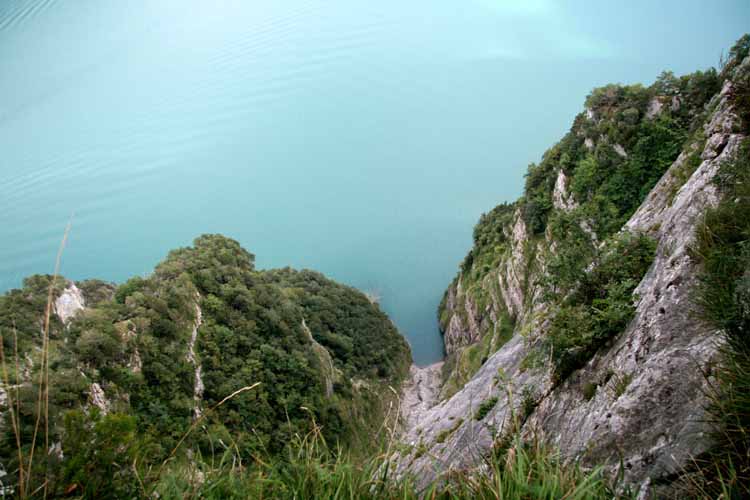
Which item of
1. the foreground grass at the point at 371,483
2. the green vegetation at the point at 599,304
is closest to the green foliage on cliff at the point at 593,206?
the green vegetation at the point at 599,304

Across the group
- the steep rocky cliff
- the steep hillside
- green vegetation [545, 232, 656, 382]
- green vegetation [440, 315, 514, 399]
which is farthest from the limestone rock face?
green vegetation [545, 232, 656, 382]

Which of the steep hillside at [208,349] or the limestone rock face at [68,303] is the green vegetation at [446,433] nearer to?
the steep hillside at [208,349]

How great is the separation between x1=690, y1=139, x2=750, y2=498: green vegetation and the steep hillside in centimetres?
210

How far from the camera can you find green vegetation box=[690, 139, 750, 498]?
223 centimetres

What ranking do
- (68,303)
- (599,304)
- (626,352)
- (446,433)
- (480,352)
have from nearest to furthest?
(626,352) < (599,304) < (446,433) < (68,303) < (480,352)

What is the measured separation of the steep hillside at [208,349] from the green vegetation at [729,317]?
2.10 m

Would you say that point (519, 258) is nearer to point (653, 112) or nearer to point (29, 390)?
point (653, 112)

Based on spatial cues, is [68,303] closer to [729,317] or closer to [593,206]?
[593,206]

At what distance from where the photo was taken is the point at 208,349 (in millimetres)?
26609

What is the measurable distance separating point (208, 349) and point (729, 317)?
90.7 feet

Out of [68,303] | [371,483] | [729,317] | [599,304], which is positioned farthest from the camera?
[68,303]

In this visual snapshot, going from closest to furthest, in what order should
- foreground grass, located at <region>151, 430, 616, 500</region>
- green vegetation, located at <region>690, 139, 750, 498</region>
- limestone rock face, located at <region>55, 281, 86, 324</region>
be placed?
foreground grass, located at <region>151, 430, 616, 500</region>
green vegetation, located at <region>690, 139, 750, 498</region>
limestone rock face, located at <region>55, 281, 86, 324</region>

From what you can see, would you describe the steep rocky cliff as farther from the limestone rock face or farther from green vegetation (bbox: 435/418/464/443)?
the limestone rock face

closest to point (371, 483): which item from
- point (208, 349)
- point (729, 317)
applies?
point (729, 317)
